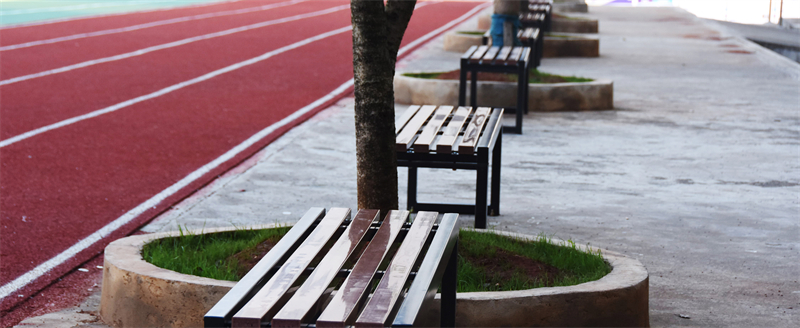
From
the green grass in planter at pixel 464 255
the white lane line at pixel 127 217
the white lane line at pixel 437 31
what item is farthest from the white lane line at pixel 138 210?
the white lane line at pixel 437 31

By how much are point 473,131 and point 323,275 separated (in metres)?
3.16

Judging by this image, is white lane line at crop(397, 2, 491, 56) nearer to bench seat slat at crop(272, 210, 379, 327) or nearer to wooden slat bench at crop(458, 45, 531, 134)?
wooden slat bench at crop(458, 45, 531, 134)

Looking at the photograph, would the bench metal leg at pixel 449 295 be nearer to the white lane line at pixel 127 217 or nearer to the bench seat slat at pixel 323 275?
the bench seat slat at pixel 323 275

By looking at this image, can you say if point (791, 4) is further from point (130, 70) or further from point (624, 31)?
point (130, 70)

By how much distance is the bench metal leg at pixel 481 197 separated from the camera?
5.47 m

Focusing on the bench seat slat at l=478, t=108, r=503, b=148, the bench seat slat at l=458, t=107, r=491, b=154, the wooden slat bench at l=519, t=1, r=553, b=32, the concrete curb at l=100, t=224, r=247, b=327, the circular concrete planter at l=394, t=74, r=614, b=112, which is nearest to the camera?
the concrete curb at l=100, t=224, r=247, b=327

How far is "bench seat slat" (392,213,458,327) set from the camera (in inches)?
103

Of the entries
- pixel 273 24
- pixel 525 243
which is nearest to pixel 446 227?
pixel 525 243

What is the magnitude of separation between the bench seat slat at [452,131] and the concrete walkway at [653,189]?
62 cm

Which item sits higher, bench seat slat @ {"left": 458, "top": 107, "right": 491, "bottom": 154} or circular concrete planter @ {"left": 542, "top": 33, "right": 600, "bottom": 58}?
bench seat slat @ {"left": 458, "top": 107, "right": 491, "bottom": 154}

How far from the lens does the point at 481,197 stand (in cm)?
552

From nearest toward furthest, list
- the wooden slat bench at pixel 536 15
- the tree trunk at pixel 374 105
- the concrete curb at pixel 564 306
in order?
the concrete curb at pixel 564 306 → the tree trunk at pixel 374 105 → the wooden slat bench at pixel 536 15

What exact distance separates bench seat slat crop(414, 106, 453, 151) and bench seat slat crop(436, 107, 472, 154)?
54 millimetres

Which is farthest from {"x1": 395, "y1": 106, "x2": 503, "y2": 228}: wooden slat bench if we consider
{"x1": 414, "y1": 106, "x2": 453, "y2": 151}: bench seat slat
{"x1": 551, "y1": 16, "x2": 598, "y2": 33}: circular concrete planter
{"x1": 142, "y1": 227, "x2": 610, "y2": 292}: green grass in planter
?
{"x1": 551, "y1": 16, "x2": 598, "y2": 33}: circular concrete planter
